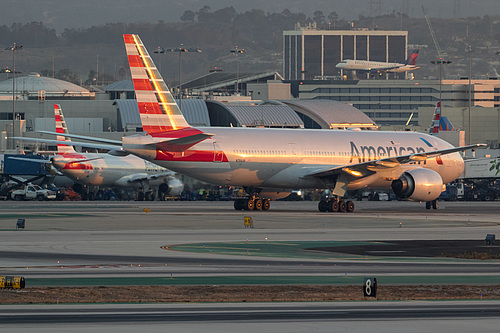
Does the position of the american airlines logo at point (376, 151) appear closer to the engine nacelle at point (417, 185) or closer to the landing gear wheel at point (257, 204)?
the engine nacelle at point (417, 185)

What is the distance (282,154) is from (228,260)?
89.9ft

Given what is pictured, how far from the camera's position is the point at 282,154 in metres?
58.8

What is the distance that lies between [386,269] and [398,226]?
19.5 metres

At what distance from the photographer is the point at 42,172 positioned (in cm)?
9306

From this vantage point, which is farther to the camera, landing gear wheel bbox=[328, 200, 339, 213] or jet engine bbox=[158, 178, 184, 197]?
jet engine bbox=[158, 178, 184, 197]

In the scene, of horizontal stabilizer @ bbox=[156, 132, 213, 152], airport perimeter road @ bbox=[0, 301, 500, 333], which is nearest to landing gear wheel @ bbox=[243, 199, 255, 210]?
horizontal stabilizer @ bbox=[156, 132, 213, 152]

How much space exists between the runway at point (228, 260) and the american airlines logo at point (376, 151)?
13.5 ft

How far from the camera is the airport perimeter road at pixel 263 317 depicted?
62.5 feet

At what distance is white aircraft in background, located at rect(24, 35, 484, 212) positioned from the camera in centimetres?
5512

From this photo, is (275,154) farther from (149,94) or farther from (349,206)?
(149,94)

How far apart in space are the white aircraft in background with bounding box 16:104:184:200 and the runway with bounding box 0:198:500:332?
83.3 feet

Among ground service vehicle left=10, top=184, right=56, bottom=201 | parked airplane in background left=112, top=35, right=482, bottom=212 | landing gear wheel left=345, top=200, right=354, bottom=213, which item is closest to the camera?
parked airplane in background left=112, top=35, right=482, bottom=212

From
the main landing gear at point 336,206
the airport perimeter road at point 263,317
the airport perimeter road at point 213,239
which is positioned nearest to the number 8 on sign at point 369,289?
the airport perimeter road at point 263,317

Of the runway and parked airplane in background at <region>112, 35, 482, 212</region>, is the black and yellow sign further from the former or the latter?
parked airplane in background at <region>112, 35, 482, 212</region>
